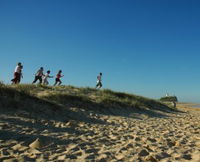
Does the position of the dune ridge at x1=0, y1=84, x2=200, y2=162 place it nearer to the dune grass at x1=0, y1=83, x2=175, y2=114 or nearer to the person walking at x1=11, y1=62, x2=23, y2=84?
the dune grass at x1=0, y1=83, x2=175, y2=114

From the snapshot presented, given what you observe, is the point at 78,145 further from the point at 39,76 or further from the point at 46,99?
the point at 39,76

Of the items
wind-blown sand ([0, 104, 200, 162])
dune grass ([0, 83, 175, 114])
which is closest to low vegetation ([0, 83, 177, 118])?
dune grass ([0, 83, 175, 114])

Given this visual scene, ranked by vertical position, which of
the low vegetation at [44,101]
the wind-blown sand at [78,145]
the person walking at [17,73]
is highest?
the person walking at [17,73]

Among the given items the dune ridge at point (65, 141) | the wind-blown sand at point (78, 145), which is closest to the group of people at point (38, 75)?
the dune ridge at point (65, 141)

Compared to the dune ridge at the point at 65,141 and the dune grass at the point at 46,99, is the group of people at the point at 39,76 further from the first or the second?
the dune ridge at the point at 65,141

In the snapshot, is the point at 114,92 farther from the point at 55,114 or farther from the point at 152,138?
the point at 152,138

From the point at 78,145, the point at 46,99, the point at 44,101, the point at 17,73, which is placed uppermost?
the point at 17,73

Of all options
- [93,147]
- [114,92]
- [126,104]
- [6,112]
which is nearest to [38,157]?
[93,147]

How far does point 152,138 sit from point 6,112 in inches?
175

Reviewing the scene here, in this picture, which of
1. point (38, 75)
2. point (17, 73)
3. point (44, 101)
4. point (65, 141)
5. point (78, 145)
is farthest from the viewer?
point (38, 75)

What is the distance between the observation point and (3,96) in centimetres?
835

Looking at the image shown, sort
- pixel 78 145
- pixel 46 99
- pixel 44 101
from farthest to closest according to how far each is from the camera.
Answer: pixel 46 99 < pixel 44 101 < pixel 78 145

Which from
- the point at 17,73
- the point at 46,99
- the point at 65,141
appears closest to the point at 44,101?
the point at 46,99

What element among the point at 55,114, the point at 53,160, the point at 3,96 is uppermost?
the point at 3,96
